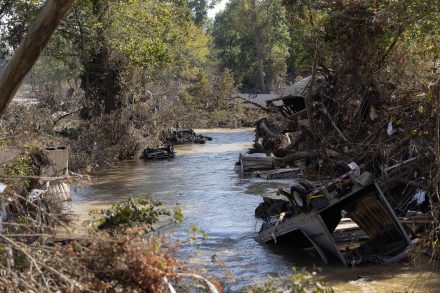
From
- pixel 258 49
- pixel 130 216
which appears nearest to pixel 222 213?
pixel 130 216

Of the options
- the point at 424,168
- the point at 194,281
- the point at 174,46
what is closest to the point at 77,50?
the point at 174,46

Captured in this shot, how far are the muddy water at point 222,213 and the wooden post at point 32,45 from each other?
2.54 meters

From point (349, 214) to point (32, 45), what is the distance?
8.63 m

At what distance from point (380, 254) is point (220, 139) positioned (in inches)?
1198

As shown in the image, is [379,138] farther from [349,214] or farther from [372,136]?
[349,214]

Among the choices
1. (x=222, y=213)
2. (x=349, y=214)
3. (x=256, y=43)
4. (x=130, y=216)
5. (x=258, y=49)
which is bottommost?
(x=222, y=213)

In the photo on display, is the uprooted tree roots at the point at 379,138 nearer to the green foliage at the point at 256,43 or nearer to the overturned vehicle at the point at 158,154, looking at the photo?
the overturned vehicle at the point at 158,154

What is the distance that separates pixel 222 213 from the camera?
1889 centimetres

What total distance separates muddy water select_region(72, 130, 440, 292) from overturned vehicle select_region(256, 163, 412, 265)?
367 mm

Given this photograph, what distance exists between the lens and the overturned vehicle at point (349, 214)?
1212cm

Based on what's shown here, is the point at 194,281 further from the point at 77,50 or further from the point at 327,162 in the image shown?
the point at 77,50

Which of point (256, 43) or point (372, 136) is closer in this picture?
point (372, 136)

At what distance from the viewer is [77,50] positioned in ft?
101

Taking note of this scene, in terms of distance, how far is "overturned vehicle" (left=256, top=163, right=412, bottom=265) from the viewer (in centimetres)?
1212
